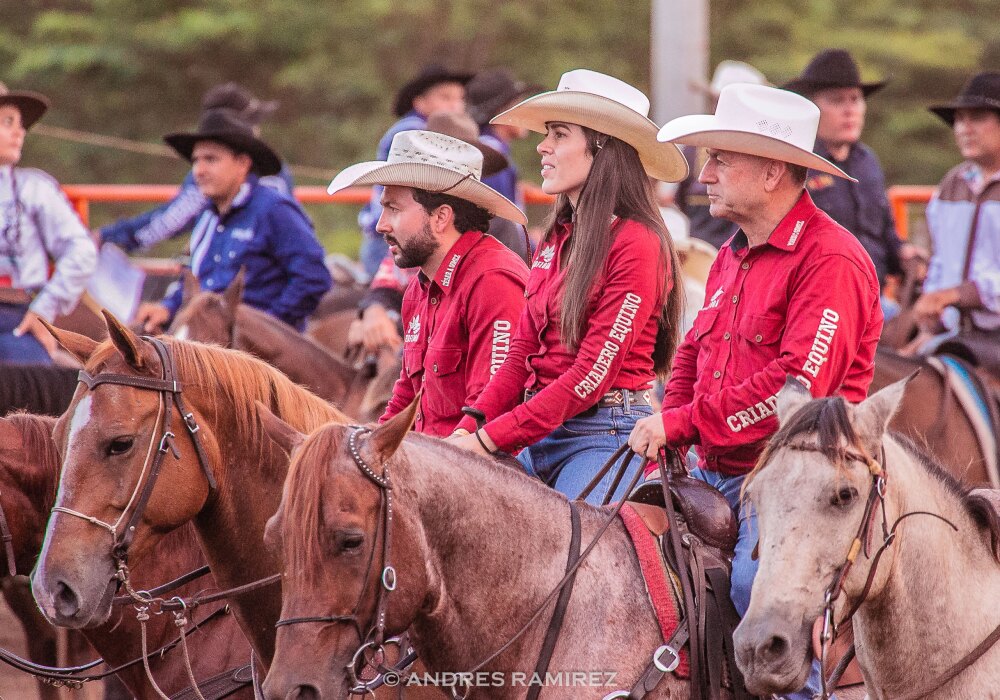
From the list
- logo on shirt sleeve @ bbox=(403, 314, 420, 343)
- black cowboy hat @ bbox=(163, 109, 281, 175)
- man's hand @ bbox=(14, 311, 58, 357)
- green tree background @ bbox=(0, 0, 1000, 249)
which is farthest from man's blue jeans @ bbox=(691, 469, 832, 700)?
green tree background @ bbox=(0, 0, 1000, 249)

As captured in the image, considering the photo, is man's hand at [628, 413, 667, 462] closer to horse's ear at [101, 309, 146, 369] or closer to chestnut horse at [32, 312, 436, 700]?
chestnut horse at [32, 312, 436, 700]

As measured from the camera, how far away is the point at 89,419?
435 centimetres

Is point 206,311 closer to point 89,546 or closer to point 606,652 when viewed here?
point 89,546

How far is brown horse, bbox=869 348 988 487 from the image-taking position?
25.7 feet

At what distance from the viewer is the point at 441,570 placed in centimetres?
379

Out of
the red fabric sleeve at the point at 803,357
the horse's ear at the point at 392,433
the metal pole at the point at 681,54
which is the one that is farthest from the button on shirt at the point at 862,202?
the horse's ear at the point at 392,433

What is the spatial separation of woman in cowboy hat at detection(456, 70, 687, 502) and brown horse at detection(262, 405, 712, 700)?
55 cm

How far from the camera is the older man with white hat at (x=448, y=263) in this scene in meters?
5.04

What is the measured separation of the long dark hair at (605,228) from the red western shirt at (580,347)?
0.04 meters

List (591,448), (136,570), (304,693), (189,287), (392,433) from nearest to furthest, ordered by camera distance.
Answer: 1. (304,693)
2. (392,433)
3. (591,448)
4. (136,570)
5. (189,287)

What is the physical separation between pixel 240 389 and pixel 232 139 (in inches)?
164

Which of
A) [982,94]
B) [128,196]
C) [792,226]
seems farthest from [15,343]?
[982,94]

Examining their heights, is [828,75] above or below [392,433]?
above

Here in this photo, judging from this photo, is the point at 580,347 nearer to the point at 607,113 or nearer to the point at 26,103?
the point at 607,113
